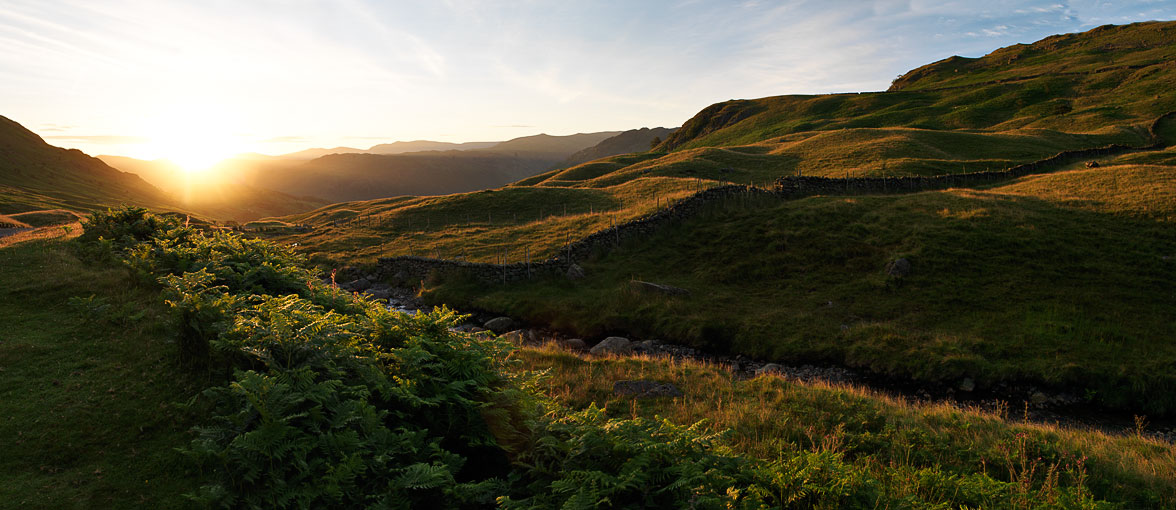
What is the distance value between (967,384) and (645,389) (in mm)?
10374

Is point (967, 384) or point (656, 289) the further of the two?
point (656, 289)

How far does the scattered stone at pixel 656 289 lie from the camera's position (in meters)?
22.5

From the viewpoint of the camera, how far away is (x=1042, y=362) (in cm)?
1495

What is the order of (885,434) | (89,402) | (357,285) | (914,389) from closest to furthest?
(89,402)
(885,434)
(914,389)
(357,285)

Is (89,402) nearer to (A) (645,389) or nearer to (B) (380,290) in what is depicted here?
(A) (645,389)

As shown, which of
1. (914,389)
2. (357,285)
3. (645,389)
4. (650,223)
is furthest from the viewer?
(357,285)

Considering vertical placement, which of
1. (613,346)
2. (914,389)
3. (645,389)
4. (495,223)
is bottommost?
(914,389)

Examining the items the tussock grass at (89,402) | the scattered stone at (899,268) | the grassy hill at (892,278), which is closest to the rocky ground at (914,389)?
the grassy hill at (892,278)

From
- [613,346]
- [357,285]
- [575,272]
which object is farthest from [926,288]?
[357,285]

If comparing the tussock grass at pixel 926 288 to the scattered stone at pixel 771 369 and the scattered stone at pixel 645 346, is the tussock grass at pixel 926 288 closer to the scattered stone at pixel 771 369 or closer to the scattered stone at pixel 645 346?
the scattered stone at pixel 771 369

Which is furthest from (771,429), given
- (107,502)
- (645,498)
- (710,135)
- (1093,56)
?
(1093,56)

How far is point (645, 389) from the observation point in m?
12.1

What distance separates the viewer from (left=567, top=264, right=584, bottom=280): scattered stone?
25708 millimetres

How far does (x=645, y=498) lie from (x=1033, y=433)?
913cm
